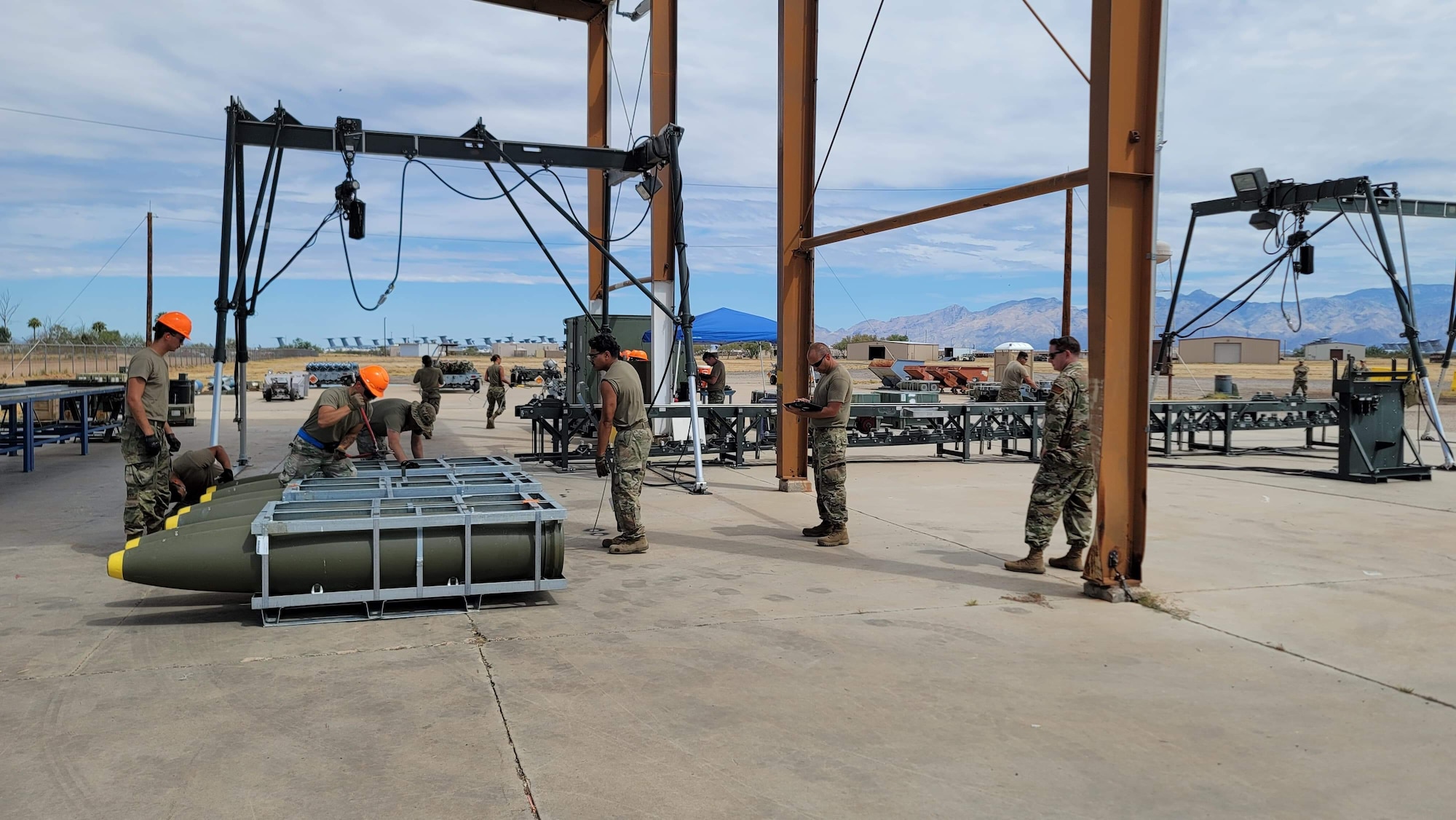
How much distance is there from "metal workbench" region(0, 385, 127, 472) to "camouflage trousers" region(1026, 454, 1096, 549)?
35.6ft

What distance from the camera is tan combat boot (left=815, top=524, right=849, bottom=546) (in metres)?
8.92

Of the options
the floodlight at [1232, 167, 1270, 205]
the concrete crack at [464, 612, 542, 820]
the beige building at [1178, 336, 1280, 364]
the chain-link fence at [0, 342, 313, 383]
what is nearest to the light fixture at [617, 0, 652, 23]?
the floodlight at [1232, 167, 1270, 205]

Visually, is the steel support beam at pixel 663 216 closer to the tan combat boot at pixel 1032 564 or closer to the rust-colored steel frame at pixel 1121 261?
the tan combat boot at pixel 1032 564

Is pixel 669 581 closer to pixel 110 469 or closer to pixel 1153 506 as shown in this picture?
pixel 1153 506

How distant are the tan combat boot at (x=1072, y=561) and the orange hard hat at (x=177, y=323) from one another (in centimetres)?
748

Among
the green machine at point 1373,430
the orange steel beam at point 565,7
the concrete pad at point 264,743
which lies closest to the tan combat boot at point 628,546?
the concrete pad at point 264,743

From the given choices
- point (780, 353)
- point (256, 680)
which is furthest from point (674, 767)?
point (780, 353)

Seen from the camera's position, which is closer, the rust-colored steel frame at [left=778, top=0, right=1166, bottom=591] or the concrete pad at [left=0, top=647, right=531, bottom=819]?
the concrete pad at [left=0, top=647, right=531, bottom=819]

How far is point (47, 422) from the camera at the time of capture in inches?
732

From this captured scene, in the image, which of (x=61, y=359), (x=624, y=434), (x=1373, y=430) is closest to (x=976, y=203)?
(x=624, y=434)

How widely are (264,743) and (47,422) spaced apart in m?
18.5

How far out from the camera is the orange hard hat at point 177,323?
25.4 feet

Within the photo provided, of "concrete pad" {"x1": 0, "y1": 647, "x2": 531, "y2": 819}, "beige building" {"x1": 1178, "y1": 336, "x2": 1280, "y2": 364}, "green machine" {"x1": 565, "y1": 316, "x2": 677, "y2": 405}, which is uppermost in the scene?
"beige building" {"x1": 1178, "y1": 336, "x2": 1280, "y2": 364}

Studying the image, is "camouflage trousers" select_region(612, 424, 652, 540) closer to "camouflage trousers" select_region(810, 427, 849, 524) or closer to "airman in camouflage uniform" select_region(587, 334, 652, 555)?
"airman in camouflage uniform" select_region(587, 334, 652, 555)
